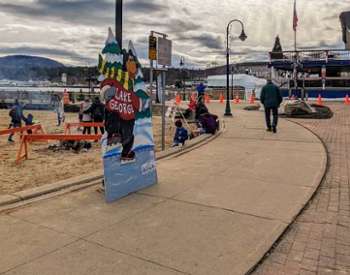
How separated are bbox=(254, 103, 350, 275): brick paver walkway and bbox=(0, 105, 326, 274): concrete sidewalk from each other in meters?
0.14

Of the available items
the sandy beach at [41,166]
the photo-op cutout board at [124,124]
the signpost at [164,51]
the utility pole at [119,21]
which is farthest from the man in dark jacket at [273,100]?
the utility pole at [119,21]

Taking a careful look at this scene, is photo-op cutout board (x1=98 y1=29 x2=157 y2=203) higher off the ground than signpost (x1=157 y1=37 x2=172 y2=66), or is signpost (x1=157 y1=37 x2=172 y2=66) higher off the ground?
signpost (x1=157 y1=37 x2=172 y2=66)

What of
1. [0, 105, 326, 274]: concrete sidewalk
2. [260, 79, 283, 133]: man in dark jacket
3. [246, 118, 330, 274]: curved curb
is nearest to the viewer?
[0, 105, 326, 274]: concrete sidewalk

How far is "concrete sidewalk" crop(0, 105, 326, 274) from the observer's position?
3.79 m

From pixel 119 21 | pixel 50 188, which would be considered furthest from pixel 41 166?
pixel 119 21

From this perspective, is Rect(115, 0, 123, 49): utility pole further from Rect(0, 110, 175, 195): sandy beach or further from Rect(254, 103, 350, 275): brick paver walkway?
Rect(254, 103, 350, 275): brick paver walkway

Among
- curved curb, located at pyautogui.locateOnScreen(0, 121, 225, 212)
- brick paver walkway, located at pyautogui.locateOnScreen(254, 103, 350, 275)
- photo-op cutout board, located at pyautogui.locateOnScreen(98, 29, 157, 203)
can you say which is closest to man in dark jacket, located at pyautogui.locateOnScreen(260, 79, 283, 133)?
curved curb, located at pyautogui.locateOnScreen(0, 121, 225, 212)

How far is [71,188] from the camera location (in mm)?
6367

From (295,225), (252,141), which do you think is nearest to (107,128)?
(295,225)

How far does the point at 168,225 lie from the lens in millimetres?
4797

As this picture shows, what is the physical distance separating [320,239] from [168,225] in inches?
66.8

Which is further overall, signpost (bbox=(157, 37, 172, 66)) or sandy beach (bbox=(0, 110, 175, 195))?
signpost (bbox=(157, 37, 172, 66))

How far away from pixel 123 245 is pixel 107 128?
203 centimetres

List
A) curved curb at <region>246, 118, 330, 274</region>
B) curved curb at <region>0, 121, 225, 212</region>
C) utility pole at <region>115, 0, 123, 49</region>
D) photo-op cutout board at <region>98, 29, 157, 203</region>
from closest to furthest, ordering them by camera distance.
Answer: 1. curved curb at <region>246, 118, 330, 274</region>
2. curved curb at <region>0, 121, 225, 212</region>
3. photo-op cutout board at <region>98, 29, 157, 203</region>
4. utility pole at <region>115, 0, 123, 49</region>
